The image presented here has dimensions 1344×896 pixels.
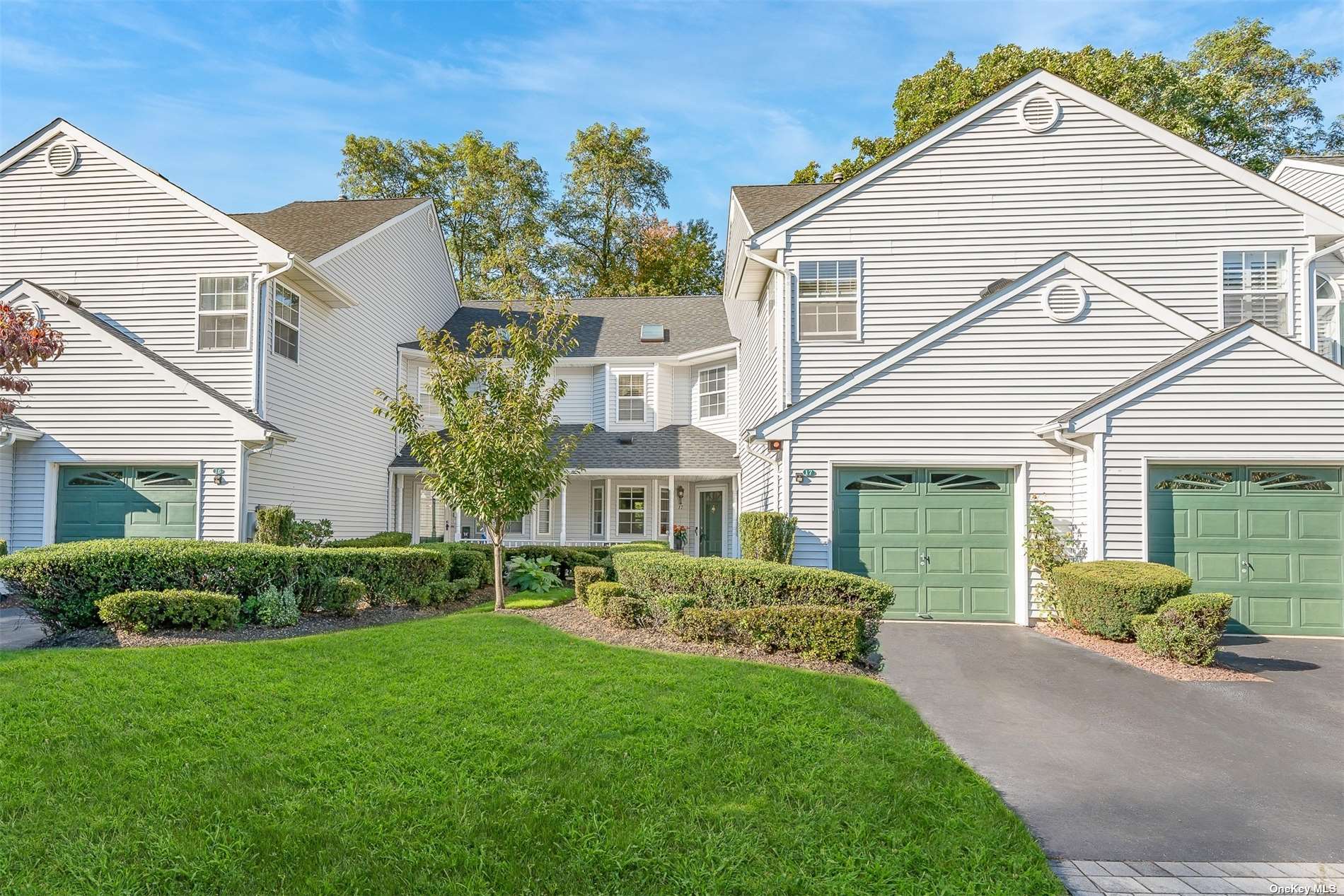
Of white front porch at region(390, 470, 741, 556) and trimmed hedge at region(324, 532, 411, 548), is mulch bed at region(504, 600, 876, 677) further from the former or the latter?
white front porch at region(390, 470, 741, 556)

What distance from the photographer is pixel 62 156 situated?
43.9 ft

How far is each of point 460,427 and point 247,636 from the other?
357cm

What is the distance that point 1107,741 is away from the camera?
5.79 m

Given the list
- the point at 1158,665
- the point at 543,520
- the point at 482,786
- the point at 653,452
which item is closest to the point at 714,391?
the point at 653,452

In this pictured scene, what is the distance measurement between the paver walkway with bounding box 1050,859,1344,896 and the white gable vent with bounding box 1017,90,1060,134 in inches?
466

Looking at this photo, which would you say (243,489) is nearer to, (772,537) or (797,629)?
(772,537)

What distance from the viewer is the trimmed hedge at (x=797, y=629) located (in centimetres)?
704

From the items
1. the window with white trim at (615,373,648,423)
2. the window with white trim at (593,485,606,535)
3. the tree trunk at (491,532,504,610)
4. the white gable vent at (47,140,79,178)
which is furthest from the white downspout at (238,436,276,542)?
the window with white trim at (615,373,648,423)

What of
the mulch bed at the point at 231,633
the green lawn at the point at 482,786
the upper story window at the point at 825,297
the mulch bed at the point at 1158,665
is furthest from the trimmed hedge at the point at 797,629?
the upper story window at the point at 825,297

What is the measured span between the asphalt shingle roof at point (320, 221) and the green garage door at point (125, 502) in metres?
4.52

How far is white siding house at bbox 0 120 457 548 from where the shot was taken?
40.7 feet

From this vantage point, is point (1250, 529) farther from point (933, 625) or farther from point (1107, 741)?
point (1107, 741)

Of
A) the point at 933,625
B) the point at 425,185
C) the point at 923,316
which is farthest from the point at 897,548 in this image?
the point at 425,185

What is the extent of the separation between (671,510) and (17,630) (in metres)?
11.5
